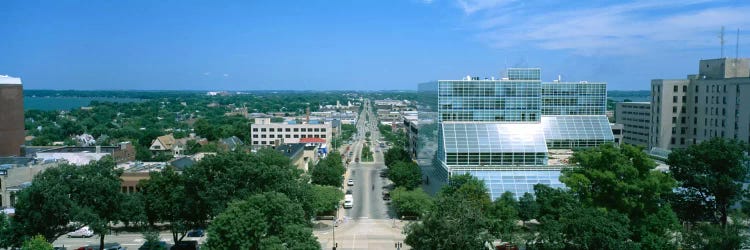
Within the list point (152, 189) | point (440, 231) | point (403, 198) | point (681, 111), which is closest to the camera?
point (440, 231)

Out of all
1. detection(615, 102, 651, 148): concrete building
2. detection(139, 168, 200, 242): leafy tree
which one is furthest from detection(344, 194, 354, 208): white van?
detection(615, 102, 651, 148): concrete building

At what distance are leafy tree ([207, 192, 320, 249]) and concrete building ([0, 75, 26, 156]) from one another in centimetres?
5701

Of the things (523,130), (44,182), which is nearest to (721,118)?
(523,130)

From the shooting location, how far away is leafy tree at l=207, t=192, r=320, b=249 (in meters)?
32.8

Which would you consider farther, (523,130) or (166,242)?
(523,130)

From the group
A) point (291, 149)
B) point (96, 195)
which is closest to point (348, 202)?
point (291, 149)

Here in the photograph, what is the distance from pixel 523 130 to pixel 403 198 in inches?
781

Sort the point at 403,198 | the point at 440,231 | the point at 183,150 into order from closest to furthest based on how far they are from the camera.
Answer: the point at 440,231
the point at 403,198
the point at 183,150

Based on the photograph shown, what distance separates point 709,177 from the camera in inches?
1921

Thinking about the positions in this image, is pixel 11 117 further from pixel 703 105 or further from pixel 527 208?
pixel 703 105

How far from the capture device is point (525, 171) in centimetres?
6356

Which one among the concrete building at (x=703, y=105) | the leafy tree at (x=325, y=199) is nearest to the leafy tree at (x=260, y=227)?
the leafy tree at (x=325, y=199)

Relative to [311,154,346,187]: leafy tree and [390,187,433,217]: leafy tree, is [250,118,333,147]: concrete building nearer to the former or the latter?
[311,154,346,187]: leafy tree

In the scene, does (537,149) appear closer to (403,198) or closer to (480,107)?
(480,107)
